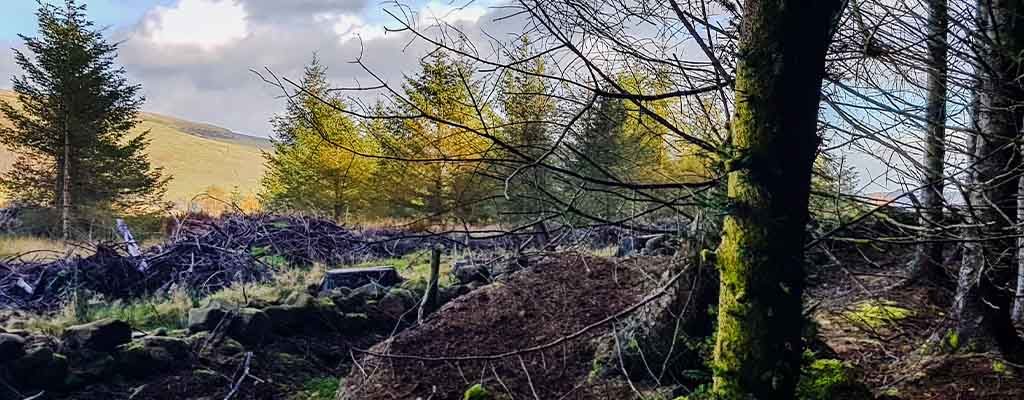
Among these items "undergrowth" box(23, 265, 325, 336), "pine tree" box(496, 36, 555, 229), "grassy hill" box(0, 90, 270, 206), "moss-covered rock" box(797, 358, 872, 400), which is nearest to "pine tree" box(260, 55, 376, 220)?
"undergrowth" box(23, 265, 325, 336)

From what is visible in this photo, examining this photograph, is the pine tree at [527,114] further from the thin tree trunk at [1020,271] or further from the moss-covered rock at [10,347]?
the moss-covered rock at [10,347]

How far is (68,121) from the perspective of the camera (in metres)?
16.8

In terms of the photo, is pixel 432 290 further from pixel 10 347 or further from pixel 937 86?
pixel 937 86

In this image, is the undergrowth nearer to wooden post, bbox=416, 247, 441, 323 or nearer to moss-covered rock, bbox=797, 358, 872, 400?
wooden post, bbox=416, 247, 441, 323

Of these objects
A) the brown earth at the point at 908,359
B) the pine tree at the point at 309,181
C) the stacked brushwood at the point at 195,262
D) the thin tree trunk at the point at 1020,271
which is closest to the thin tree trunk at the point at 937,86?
the brown earth at the point at 908,359

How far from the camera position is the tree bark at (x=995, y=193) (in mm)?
2629

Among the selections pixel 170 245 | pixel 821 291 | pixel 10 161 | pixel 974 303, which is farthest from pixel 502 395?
pixel 10 161

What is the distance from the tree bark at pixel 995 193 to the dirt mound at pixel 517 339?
1.57 meters

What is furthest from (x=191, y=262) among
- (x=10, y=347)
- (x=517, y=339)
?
(x=517, y=339)

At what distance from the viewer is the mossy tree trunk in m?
1.57

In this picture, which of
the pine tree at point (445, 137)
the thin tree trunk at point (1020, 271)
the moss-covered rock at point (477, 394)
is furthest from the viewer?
the moss-covered rock at point (477, 394)

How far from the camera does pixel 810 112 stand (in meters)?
1.60

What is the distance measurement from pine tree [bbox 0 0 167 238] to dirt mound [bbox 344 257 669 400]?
52.8 feet

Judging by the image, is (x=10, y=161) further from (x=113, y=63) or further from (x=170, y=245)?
(x=170, y=245)
